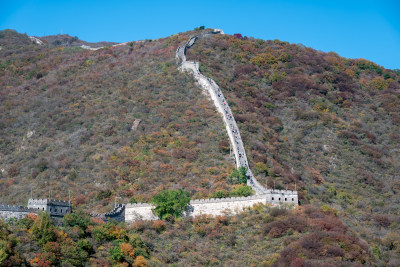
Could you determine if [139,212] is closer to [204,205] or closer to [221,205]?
[204,205]

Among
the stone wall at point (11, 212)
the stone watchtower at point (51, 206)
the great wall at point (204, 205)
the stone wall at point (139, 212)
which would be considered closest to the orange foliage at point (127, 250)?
the great wall at point (204, 205)

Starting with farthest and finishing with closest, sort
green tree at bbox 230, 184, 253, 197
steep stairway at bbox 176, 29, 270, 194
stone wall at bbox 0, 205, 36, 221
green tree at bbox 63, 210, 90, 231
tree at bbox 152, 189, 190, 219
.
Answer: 1. steep stairway at bbox 176, 29, 270, 194
2. green tree at bbox 230, 184, 253, 197
3. tree at bbox 152, 189, 190, 219
4. green tree at bbox 63, 210, 90, 231
5. stone wall at bbox 0, 205, 36, 221

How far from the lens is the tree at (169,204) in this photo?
65000 millimetres

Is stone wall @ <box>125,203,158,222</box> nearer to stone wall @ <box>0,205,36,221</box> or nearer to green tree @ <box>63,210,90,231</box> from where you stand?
green tree @ <box>63,210,90,231</box>

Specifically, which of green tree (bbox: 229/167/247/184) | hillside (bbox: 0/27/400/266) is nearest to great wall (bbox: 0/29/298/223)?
green tree (bbox: 229/167/247/184)

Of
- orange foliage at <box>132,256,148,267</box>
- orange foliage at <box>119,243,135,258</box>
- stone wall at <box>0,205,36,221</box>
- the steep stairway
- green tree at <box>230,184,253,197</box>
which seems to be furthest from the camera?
the steep stairway

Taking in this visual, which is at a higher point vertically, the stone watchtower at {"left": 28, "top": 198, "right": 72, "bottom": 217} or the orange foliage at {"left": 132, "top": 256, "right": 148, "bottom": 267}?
the stone watchtower at {"left": 28, "top": 198, "right": 72, "bottom": 217}

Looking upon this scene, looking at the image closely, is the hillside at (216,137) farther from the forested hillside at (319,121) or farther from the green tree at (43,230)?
the green tree at (43,230)

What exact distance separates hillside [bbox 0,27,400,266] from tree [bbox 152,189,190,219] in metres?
1.61

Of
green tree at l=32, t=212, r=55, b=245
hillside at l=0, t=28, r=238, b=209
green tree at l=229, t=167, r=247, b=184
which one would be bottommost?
green tree at l=32, t=212, r=55, b=245

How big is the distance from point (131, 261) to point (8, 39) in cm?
12225

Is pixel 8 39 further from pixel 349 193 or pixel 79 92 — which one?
pixel 349 193

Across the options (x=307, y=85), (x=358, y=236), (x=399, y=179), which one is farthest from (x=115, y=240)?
(x=307, y=85)

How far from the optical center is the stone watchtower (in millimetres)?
57625
